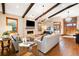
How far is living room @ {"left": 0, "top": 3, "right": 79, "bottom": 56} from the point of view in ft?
7.84

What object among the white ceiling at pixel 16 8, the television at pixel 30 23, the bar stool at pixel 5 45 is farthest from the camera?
the television at pixel 30 23

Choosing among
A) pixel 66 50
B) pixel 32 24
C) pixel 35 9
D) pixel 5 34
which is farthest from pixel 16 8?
pixel 66 50

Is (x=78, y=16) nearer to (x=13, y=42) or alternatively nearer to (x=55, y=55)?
(x=55, y=55)

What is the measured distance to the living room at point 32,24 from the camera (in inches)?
94.0

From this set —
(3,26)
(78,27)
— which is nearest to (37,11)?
(3,26)

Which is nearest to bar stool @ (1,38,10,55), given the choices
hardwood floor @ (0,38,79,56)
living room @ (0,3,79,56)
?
living room @ (0,3,79,56)

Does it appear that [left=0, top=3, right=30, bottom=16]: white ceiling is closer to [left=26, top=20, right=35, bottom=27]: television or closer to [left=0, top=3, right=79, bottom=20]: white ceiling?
[left=0, top=3, right=79, bottom=20]: white ceiling

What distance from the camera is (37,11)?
2566mm

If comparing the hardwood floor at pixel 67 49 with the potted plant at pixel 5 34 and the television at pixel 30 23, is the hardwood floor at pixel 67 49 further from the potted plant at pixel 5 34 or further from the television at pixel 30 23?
the potted plant at pixel 5 34

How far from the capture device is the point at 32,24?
106 inches

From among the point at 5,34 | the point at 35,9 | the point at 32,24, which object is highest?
the point at 35,9

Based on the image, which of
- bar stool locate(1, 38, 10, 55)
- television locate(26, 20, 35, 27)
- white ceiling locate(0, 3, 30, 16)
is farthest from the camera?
television locate(26, 20, 35, 27)

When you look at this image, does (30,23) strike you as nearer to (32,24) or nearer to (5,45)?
(32,24)

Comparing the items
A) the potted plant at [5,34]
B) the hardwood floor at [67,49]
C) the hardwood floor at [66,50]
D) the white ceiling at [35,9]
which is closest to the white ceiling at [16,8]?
the white ceiling at [35,9]
